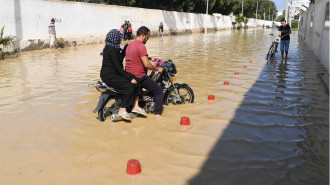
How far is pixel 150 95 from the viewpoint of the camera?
17.3 ft

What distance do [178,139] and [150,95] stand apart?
1.43m

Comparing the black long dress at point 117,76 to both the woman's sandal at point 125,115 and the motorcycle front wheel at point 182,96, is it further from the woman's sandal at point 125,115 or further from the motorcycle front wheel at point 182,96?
the motorcycle front wheel at point 182,96

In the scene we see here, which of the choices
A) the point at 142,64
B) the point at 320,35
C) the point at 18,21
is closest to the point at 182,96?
the point at 142,64

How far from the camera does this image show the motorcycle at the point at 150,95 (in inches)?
187

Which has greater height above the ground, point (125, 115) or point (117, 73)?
point (117, 73)

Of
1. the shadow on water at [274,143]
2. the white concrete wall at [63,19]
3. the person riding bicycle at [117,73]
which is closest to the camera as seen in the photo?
the shadow on water at [274,143]

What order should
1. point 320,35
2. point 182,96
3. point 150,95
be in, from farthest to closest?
point 320,35 < point 182,96 < point 150,95

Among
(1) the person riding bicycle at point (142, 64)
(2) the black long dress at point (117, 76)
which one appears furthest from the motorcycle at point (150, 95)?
(1) the person riding bicycle at point (142, 64)

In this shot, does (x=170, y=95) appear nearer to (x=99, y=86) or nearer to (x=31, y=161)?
(x=99, y=86)

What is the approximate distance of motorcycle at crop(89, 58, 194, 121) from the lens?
4.75 m

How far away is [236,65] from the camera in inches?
415

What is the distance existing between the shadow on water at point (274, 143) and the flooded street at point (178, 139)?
0.01 metres

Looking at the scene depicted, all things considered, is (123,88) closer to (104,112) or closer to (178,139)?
(104,112)

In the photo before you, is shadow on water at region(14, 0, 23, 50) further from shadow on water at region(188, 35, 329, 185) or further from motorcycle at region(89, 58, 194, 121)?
shadow on water at region(188, 35, 329, 185)
